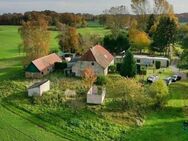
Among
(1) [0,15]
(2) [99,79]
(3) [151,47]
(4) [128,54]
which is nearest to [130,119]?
(2) [99,79]

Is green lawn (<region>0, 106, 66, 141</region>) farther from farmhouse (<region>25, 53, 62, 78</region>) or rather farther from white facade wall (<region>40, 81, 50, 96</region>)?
farmhouse (<region>25, 53, 62, 78</region>)

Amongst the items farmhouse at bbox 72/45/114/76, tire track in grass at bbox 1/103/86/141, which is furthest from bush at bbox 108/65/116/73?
tire track in grass at bbox 1/103/86/141

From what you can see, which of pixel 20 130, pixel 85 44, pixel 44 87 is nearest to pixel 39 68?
pixel 44 87

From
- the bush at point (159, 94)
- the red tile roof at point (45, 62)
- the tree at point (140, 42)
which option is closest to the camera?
the bush at point (159, 94)

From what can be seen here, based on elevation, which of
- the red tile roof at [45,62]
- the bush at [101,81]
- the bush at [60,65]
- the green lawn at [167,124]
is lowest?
the green lawn at [167,124]

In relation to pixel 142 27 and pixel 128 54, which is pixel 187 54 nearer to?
pixel 128 54

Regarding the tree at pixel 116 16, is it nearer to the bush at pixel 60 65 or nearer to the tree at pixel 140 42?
the tree at pixel 140 42

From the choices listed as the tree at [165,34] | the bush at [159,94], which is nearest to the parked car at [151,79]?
the bush at [159,94]
